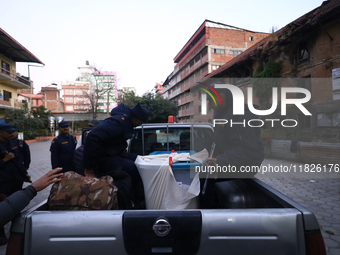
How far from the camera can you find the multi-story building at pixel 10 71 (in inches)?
966

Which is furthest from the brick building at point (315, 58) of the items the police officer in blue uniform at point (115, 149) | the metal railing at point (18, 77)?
the metal railing at point (18, 77)

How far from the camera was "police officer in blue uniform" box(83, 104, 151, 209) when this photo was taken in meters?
2.24

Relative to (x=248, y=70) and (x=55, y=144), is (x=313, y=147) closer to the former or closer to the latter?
(x=55, y=144)

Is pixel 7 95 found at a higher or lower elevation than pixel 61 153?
higher

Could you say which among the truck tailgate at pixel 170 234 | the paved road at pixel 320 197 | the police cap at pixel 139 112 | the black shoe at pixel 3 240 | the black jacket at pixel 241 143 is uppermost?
the police cap at pixel 139 112

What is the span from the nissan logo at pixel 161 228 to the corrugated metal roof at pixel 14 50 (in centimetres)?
2630

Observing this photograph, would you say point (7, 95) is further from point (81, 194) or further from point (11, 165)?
point (81, 194)

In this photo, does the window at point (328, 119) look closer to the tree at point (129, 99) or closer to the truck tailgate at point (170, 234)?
the truck tailgate at point (170, 234)

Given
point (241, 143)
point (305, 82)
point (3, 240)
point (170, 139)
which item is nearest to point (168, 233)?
point (241, 143)

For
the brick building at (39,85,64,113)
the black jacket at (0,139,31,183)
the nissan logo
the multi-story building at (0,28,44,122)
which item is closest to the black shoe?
the black jacket at (0,139,31,183)

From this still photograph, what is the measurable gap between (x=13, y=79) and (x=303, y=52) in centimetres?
2911

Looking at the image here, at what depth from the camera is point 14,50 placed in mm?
26000

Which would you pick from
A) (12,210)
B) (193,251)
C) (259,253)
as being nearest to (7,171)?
(12,210)

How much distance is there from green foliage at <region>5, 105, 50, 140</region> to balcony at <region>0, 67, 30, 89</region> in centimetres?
385
